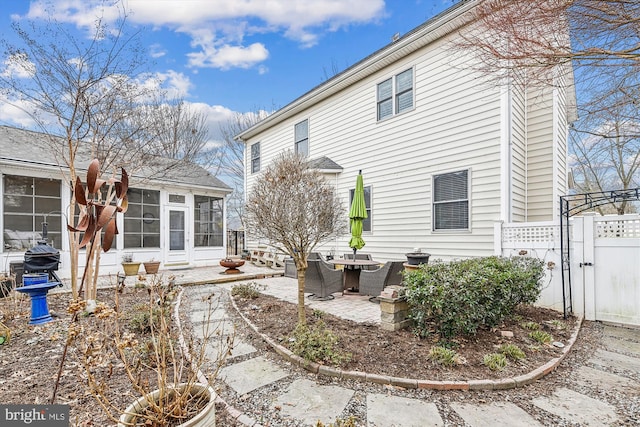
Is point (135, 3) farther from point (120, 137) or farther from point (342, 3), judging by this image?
point (342, 3)

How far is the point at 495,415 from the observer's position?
256 centimetres

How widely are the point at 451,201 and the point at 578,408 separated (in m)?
4.82

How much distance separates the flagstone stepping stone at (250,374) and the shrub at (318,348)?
1.00 ft

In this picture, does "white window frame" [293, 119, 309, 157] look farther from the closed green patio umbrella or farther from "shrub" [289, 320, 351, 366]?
"shrub" [289, 320, 351, 366]

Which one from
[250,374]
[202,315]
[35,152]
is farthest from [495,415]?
[35,152]

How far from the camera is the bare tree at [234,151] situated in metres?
21.2

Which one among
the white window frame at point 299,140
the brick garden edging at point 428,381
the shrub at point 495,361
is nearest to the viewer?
the brick garden edging at point 428,381

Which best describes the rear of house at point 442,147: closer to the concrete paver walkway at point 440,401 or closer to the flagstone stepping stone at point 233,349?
the concrete paver walkway at point 440,401

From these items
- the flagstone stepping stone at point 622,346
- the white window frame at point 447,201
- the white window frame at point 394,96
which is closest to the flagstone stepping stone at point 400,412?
the flagstone stepping stone at point 622,346

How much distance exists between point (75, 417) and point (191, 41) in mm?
11558

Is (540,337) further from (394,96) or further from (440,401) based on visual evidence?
(394,96)

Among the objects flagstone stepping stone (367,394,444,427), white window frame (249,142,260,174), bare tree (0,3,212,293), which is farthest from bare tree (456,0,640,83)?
white window frame (249,142,260,174)

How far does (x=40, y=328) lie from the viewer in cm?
448

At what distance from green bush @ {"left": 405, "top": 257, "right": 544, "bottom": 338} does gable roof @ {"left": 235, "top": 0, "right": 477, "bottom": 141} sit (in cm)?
408
